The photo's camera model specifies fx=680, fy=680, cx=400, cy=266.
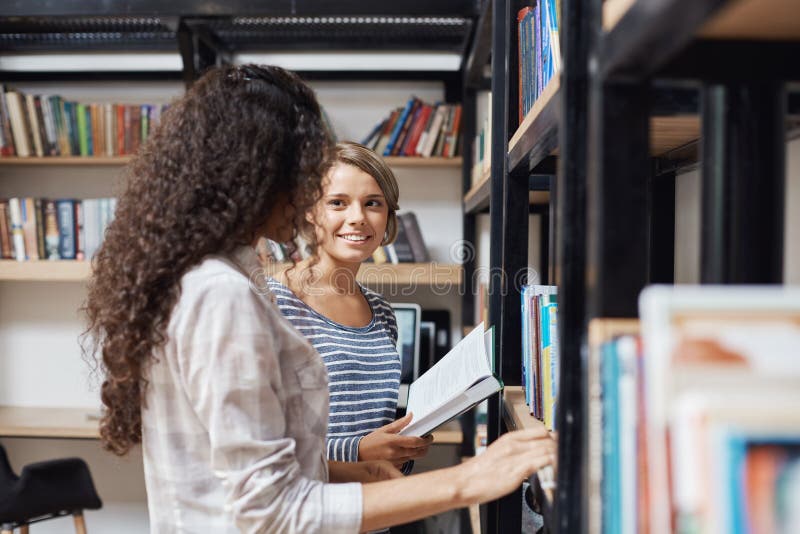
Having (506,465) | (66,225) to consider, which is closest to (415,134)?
(66,225)

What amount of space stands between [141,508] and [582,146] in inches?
122

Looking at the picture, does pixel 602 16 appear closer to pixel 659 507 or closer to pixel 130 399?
pixel 659 507

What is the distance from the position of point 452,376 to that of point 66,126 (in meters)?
2.36

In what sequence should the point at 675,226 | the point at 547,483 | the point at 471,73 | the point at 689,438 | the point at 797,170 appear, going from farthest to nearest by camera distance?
the point at 471,73
the point at 675,226
the point at 797,170
the point at 547,483
the point at 689,438

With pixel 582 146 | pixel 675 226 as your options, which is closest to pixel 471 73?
pixel 675 226

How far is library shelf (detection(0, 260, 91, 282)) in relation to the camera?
272 centimetres

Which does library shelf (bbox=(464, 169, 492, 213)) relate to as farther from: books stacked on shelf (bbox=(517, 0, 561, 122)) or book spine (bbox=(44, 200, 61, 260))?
book spine (bbox=(44, 200, 61, 260))

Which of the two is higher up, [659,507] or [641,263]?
[641,263]

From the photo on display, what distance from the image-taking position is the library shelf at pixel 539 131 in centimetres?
82

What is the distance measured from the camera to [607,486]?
556mm

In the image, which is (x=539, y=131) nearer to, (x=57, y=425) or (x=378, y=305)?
(x=378, y=305)

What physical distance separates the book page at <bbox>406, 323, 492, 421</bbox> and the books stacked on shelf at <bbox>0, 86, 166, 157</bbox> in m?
1.96

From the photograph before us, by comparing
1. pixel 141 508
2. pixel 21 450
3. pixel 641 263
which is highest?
pixel 641 263

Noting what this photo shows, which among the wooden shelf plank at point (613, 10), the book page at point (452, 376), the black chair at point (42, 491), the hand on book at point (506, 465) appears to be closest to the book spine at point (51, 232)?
the black chair at point (42, 491)
